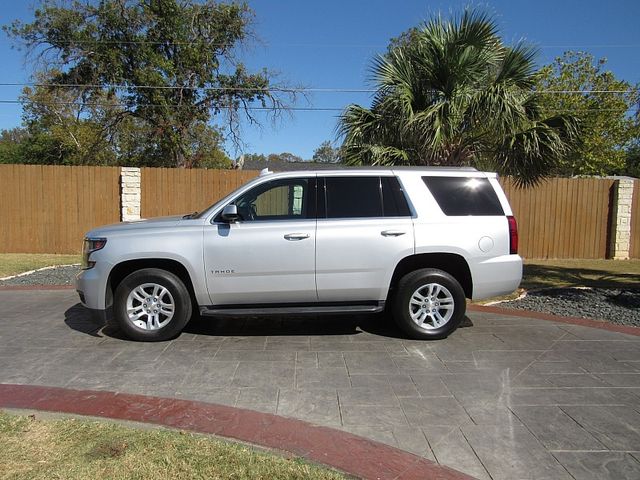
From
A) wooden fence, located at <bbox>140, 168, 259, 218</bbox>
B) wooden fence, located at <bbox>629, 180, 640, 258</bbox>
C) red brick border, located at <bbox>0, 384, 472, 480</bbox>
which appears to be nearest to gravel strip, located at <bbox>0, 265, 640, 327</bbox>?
wooden fence, located at <bbox>140, 168, 259, 218</bbox>

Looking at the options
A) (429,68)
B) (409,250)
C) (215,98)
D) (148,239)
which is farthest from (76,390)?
(215,98)

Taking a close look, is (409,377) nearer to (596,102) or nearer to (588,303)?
(588,303)

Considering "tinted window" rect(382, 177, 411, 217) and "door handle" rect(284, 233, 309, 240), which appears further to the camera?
"tinted window" rect(382, 177, 411, 217)

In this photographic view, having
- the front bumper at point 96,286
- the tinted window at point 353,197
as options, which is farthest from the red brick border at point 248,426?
the tinted window at point 353,197

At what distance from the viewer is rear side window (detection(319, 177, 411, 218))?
583cm

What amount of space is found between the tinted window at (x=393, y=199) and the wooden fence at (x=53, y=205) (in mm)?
9306

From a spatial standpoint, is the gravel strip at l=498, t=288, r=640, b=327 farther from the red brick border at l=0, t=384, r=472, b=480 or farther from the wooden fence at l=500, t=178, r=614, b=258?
the wooden fence at l=500, t=178, r=614, b=258

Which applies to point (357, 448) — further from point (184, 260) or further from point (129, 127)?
point (129, 127)

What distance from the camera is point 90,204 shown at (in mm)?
13117

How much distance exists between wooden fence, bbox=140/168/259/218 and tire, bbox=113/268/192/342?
25.1ft

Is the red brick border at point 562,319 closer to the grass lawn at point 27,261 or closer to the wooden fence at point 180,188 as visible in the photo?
the wooden fence at point 180,188

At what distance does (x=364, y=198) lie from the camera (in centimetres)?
589

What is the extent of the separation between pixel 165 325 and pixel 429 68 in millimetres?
6153

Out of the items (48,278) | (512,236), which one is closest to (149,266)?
(512,236)
